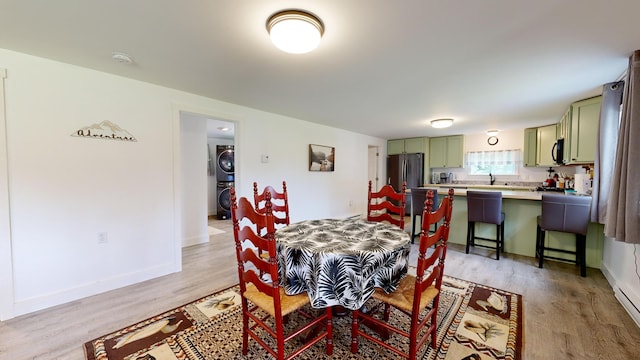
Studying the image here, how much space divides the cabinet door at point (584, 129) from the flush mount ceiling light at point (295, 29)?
354 centimetres

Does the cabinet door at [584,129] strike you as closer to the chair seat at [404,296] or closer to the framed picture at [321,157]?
the chair seat at [404,296]

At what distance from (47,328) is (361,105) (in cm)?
394

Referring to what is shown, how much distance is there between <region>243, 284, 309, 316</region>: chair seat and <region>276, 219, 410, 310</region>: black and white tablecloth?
0.04m

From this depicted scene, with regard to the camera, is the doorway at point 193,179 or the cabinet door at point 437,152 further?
the cabinet door at point 437,152

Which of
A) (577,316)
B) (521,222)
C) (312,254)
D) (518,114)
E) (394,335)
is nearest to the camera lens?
(312,254)

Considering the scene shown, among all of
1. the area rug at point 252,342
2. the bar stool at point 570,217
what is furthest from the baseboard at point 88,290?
the bar stool at point 570,217

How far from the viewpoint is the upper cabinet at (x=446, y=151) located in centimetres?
626

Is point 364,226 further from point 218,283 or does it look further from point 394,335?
point 218,283

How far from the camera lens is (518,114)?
13.6ft

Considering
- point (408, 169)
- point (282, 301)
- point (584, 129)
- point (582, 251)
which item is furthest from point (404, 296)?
point (408, 169)

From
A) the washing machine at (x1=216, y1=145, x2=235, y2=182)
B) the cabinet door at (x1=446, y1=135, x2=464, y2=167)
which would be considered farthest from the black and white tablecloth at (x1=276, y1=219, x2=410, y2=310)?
the cabinet door at (x1=446, y1=135, x2=464, y2=167)

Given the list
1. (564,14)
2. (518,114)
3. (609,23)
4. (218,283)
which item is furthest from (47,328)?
(518,114)

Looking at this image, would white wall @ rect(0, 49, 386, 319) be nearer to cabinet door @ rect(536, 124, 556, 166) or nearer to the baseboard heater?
the baseboard heater

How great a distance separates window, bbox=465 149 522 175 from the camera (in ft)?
19.2
